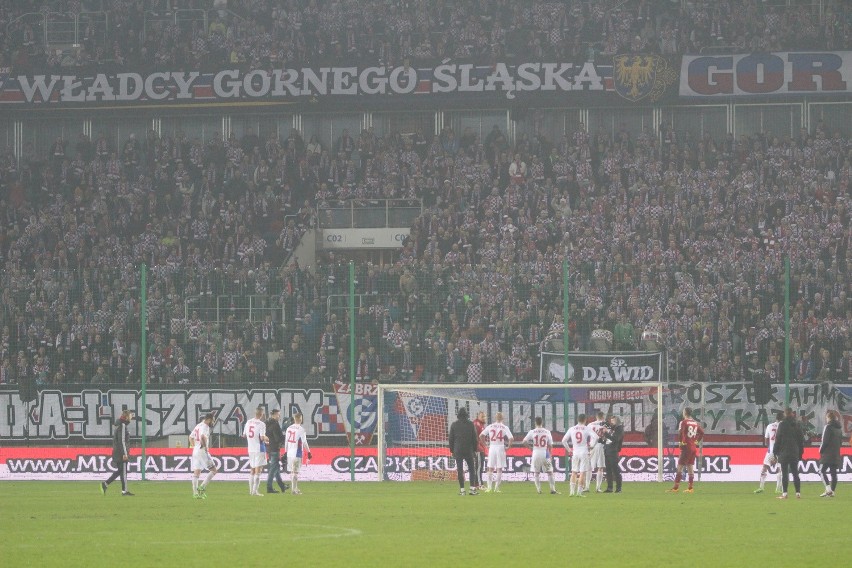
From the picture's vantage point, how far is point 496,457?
30406 mm

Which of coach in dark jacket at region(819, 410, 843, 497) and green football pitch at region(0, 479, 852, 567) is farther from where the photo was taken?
coach in dark jacket at region(819, 410, 843, 497)

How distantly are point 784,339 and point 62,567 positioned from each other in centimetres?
→ 2207

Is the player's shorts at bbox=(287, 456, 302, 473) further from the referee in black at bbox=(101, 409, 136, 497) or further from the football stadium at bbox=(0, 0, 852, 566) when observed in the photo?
the referee in black at bbox=(101, 409, 136, 497)

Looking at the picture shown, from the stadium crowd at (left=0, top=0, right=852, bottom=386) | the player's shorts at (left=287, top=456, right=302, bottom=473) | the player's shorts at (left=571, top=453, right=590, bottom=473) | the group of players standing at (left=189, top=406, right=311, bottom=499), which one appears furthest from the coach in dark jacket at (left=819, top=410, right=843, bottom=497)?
the player's shorts at (left=287, top=456, right=302, bottom=473)

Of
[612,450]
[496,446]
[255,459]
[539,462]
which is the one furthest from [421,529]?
[612,450]

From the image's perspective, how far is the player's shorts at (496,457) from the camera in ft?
99.7

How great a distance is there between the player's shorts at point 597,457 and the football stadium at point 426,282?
1.25 ft

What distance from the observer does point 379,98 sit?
51875mm

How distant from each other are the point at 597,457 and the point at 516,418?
14.7ft

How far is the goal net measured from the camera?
33.3 meters

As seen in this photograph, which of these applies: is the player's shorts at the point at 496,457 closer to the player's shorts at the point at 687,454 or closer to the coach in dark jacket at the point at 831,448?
the player's shorts at the point at 687,454

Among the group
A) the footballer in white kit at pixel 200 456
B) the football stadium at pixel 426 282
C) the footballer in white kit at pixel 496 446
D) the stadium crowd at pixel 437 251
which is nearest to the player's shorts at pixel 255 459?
the football stadium at pixel 426 282

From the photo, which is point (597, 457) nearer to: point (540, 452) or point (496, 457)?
point (540, 452)

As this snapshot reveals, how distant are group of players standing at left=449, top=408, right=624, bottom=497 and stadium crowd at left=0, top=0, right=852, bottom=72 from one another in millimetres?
23748
